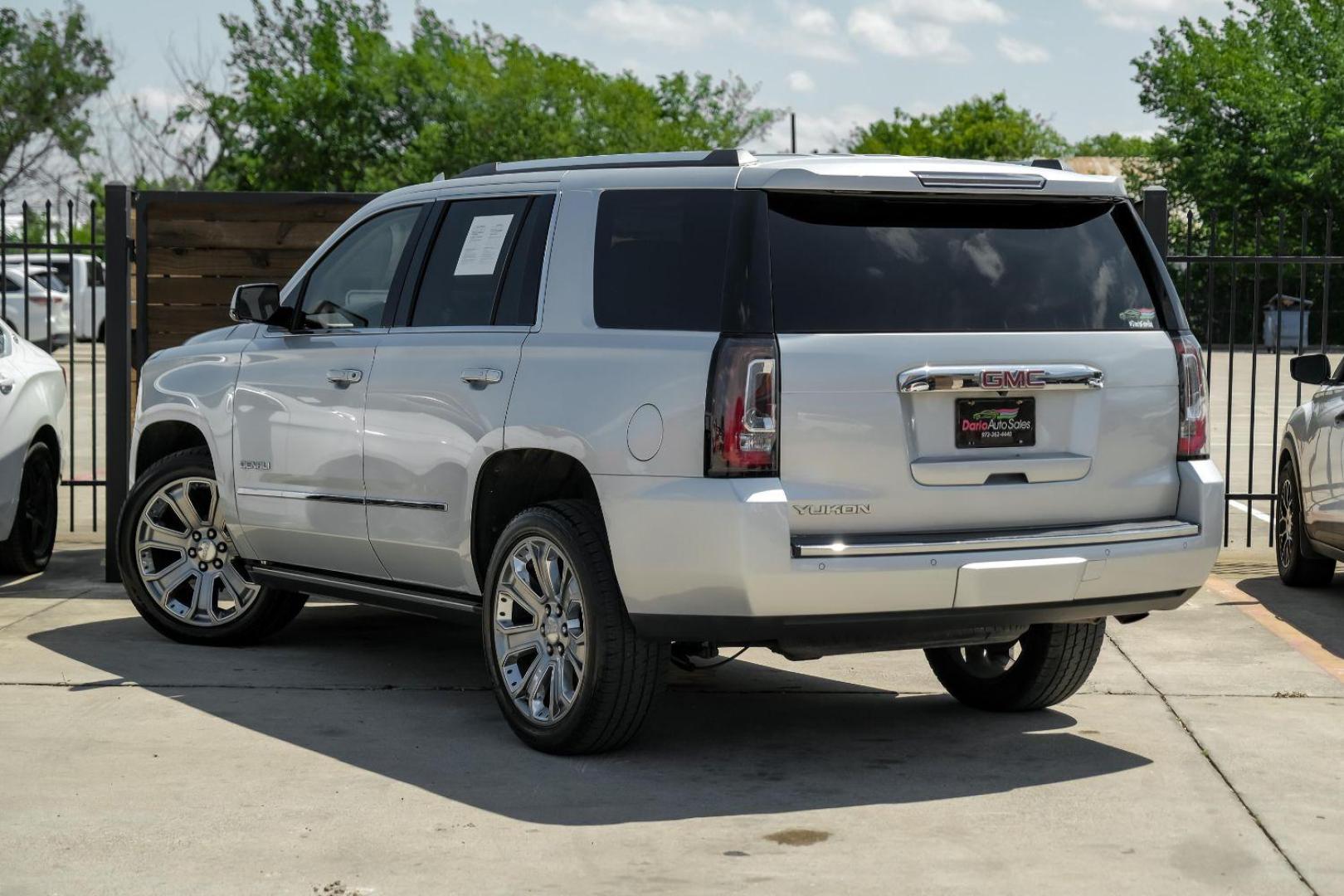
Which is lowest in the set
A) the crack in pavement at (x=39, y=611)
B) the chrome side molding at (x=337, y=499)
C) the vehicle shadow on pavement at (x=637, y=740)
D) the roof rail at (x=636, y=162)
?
the vehicle shadow on pavement at (x=637, y=740)

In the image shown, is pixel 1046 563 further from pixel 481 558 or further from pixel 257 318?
pixel 257 318

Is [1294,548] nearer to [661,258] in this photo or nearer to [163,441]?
[661,258]

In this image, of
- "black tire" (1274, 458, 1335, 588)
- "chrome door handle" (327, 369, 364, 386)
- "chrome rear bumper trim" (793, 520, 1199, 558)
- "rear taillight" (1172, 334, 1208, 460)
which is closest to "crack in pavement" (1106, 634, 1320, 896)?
"chrome rear bumper trim" (793, 520, 1199, 558)

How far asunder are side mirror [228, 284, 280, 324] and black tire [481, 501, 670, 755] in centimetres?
201

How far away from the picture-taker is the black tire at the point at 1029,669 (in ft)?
22.0

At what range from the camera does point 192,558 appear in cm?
830

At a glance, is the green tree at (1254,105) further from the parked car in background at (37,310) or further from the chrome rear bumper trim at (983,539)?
the chrome rear bumper trim at (983,539)

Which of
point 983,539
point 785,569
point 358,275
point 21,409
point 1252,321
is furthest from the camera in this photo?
point 1252,321

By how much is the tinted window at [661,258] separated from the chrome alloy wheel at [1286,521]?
5.31 meters

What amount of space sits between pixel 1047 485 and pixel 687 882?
1.82 metres

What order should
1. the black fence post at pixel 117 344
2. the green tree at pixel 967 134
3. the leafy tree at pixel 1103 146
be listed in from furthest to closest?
the leafy tree at pixel 1103 146 < the green tree at pixel 967 134 < the black fence post at pixel 117 344

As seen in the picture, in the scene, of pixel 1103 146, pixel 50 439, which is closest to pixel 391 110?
pixel 50 439

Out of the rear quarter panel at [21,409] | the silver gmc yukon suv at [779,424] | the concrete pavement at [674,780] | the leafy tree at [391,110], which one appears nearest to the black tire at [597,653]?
the silver gmc yukon suv at [779,424]

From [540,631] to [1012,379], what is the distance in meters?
1.75
